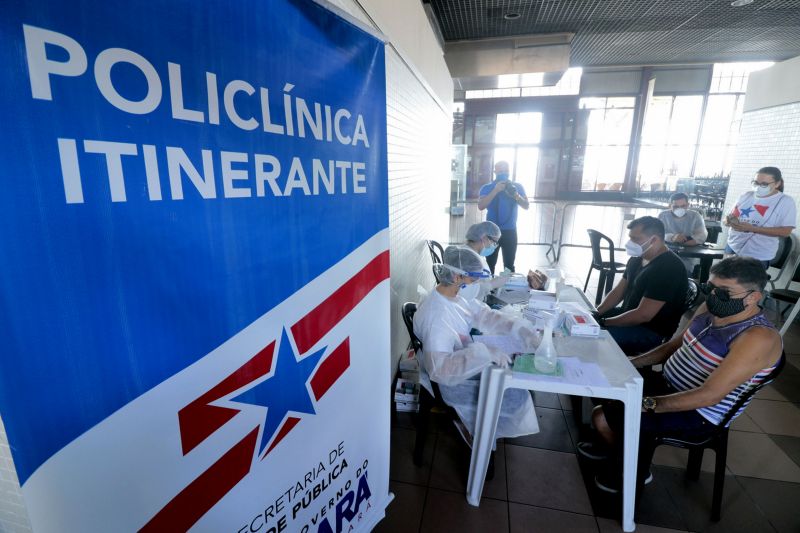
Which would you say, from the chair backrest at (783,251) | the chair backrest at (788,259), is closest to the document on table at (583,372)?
the chair backrest at (788,259)

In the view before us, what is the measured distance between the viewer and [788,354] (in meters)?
3.54

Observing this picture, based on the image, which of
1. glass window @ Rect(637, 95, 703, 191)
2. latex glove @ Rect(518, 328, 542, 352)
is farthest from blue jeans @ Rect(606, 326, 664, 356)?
glass window @ Rect(637, 95, 703, 191)

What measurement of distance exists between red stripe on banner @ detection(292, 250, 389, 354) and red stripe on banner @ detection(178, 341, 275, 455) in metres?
0.17

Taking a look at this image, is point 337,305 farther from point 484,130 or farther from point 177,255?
point 484,130

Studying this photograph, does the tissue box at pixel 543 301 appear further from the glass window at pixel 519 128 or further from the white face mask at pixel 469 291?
the glass window at pixel 519 128

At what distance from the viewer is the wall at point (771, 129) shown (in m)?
4.76

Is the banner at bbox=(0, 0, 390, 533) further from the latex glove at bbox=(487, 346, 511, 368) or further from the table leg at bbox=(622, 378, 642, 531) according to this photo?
the table leg at bbox=(622, 378, 642, 531)

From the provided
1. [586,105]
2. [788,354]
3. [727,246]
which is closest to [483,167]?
[586,105]

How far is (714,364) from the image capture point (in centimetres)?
173

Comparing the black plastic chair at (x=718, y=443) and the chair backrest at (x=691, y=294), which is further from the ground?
the chair backrest at (x=691, y=294)

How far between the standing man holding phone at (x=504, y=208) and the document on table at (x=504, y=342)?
2575 mm

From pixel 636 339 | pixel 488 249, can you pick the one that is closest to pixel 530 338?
pixel 636 339

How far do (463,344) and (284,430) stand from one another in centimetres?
115

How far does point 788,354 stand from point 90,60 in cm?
510
